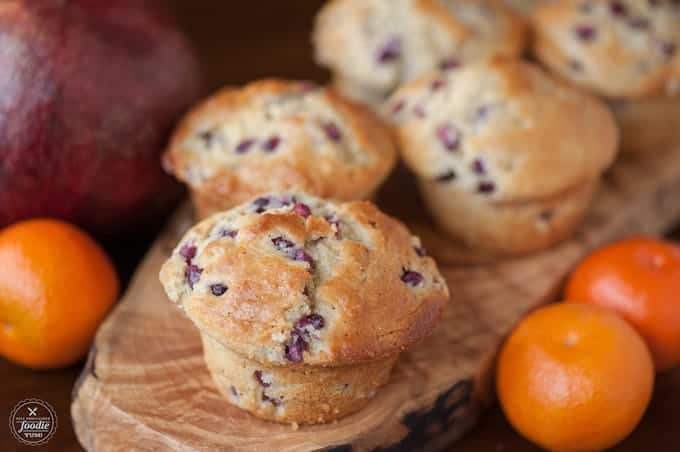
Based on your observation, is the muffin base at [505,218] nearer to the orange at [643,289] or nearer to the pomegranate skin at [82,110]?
the orange at [643,289]

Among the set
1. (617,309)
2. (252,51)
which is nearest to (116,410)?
(617,309)

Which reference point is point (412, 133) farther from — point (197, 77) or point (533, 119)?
point (197, 77)

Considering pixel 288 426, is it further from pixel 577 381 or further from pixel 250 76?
pixel 250 76

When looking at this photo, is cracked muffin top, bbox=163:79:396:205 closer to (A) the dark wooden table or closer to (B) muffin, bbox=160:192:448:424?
(B) muffin, bbox=160:192:448:424

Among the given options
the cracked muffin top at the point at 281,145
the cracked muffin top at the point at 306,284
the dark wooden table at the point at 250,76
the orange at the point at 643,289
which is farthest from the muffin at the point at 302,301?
the orange at the point at 643,289

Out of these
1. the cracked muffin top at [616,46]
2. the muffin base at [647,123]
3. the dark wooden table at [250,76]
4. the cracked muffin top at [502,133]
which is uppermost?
the cracked muffin top at [616,46]
